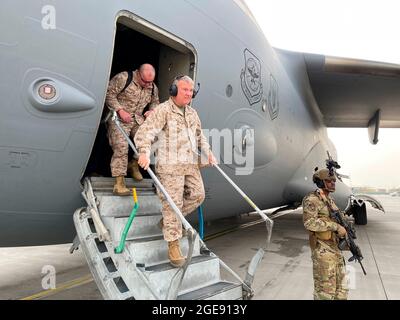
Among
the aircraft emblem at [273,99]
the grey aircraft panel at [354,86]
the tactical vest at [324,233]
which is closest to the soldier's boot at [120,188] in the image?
the tactical vest at [324,233]

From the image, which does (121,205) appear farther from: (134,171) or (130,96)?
(130,96)

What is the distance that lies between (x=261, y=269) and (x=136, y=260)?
354 cm

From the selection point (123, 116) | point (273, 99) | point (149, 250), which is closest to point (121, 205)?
point (149, 250)

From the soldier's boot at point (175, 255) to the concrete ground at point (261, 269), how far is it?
1.91 metres

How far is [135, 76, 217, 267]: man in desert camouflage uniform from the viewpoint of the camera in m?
3.00

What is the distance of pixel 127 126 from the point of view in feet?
12.4

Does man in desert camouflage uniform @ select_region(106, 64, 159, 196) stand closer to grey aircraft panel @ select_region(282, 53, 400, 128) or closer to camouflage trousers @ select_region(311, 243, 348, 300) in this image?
camouflage trousers @ select_region(311, 243, 348, 300)

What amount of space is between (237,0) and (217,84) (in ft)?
5.98

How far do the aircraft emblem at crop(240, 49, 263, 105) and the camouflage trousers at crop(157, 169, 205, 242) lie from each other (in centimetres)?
257

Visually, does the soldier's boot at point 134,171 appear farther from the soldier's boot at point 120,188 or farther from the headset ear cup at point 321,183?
the headset ear cup at point 321,183

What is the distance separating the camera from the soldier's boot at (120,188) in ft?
11.1

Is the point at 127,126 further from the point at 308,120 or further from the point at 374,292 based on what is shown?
the point at 308,120

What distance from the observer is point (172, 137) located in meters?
3.19
